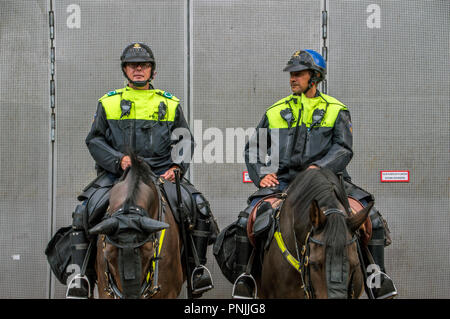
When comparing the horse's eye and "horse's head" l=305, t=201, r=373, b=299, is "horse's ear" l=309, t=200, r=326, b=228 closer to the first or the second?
"horse's head" l=305, t=201, r=373, b=299

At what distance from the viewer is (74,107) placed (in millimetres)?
7816

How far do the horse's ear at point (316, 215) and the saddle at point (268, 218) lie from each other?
0.96 metres

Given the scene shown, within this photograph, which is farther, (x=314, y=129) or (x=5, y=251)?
(x=5, y=251)

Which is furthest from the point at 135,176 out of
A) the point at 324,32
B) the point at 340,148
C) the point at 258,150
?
the point at 324,32

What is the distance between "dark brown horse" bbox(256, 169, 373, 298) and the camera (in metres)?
3.70

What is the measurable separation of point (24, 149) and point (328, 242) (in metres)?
5.43

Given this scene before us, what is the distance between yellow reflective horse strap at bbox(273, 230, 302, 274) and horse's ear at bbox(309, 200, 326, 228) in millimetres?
522

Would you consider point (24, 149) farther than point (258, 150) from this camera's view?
Yes

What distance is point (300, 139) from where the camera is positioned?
550cm

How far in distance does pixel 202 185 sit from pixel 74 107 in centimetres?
212

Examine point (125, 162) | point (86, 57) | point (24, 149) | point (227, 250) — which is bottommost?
point (227, 250)

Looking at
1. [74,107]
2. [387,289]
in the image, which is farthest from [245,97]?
[387,289]

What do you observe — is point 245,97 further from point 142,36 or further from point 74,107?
point 74,107

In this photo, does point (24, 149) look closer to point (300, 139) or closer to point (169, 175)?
point (169, 175)
